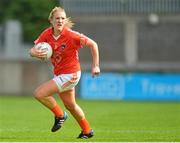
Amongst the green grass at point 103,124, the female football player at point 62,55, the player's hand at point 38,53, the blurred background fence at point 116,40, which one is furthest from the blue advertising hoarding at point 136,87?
the player's hand at point 38,53

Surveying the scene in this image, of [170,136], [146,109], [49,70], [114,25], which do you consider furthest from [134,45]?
[170,136]

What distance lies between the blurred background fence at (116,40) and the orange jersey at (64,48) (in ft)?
69.2

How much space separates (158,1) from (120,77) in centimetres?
811

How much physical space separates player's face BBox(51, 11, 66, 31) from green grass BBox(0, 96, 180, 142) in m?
Answer: 1.88

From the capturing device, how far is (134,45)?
39344 millimetres

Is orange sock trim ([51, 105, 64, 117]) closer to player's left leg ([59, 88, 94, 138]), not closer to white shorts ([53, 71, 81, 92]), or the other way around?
player's left leg ([59, 88, 94, 138])

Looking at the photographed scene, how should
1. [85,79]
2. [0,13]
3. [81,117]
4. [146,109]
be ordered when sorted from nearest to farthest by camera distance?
[81,117] < [146,109] < [85,79] < [0,13]

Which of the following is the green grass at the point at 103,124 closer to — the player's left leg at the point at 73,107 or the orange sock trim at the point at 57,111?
the player's left leg at the point at 73,107

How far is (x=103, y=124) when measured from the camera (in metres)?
19.1

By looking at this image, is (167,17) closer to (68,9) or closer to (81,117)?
(68,9)

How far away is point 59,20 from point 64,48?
1.62ft

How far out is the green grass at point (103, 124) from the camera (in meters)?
14.8

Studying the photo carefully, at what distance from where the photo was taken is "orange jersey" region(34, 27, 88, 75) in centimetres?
1413

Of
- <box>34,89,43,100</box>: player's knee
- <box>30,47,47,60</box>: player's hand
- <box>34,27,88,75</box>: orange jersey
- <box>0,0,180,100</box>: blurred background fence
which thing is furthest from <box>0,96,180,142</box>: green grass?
<box>0,0,180,100</box>: blurred background fence
